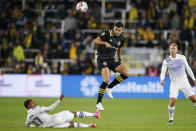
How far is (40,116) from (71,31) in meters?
15.2

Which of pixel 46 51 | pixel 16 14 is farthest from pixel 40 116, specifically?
pixel 16 14

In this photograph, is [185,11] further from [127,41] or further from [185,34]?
[127,41]

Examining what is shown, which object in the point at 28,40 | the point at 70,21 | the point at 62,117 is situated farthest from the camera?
the point at 70,21

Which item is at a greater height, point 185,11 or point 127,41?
point 185,11

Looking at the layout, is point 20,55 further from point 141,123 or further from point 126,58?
point 141,123

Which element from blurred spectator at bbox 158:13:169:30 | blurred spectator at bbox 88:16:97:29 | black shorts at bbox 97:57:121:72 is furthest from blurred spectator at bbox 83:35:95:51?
black shorts at bbox 97:57:121:72

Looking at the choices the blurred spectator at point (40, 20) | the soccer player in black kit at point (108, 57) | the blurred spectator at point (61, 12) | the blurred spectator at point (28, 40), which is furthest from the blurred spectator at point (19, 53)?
the soccer player in black kit at point (108, 57)

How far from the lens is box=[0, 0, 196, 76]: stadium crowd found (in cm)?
2602

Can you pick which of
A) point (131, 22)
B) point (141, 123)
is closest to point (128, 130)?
point (141, 123)

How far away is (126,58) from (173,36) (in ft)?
9.47

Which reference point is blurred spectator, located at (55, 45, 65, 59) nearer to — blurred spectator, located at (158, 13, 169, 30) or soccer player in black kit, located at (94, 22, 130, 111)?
blurred spectator, located at (158, 13, 169, 30)

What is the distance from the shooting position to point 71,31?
26891mm

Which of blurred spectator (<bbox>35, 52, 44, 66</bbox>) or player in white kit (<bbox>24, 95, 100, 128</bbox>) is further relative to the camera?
blurred spectator (<bbox>35, 52, 44, 66</bbox>)

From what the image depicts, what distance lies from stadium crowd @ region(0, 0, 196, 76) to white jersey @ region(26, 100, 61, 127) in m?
13.2
